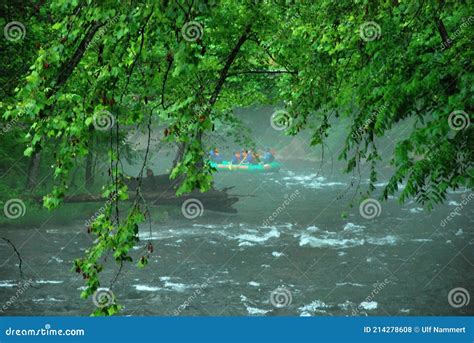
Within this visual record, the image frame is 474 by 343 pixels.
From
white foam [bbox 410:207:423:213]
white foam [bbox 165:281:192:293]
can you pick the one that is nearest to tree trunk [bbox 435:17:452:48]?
white foam [bbox 165:281:192:293]

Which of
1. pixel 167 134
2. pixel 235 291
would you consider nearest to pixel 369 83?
pixel 167 134

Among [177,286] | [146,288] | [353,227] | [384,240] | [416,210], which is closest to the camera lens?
[146,288]

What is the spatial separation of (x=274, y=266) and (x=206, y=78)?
40.2ft

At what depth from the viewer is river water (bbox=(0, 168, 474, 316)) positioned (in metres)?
13.8

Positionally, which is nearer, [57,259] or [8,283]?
[8,283]

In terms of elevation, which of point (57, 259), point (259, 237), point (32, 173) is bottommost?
point (57, 259)

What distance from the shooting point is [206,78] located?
6078 mm

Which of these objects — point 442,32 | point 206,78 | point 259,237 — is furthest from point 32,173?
point 442,32

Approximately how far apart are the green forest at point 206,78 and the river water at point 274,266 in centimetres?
205

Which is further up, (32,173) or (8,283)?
(32,173)

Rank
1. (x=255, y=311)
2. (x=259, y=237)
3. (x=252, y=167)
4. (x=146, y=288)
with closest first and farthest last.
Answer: (x=255, y=311), (x=146, y=288), (x=259, y=237), (x=252, y=167)

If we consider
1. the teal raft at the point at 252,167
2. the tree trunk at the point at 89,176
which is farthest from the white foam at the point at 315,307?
the teal raft at the point at 252,167

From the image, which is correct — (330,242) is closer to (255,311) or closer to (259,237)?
(259,237)

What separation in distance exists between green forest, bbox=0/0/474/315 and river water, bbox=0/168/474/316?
2050 millimetres
